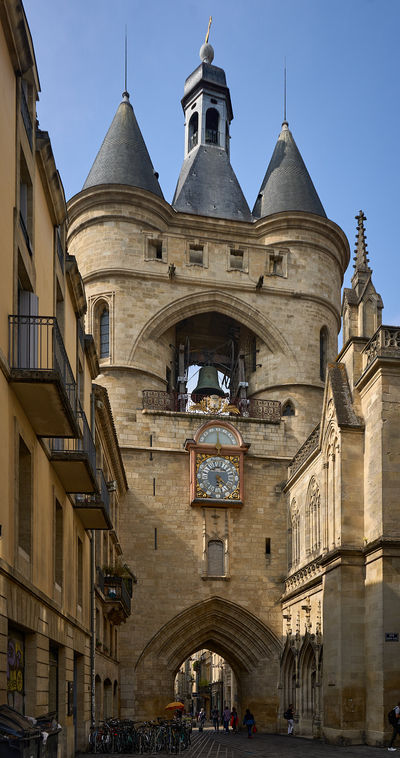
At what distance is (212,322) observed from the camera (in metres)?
38.0

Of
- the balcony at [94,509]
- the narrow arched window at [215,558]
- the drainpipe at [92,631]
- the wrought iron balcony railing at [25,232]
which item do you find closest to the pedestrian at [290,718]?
the narrow arched window at [215,558]

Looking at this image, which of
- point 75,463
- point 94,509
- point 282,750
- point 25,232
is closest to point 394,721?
point 282,750

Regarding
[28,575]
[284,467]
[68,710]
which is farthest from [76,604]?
[284,467]

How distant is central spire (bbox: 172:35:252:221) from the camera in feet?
128

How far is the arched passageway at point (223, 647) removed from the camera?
31438 mm

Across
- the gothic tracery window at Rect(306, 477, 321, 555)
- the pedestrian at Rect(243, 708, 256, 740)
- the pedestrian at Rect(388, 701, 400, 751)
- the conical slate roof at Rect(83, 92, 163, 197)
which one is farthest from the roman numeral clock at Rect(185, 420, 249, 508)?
the pedestrian at Rect(388, 701, 400, 751)

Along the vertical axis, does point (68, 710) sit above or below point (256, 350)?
below

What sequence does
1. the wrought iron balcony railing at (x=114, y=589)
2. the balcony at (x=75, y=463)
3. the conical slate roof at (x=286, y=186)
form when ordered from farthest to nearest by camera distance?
the conical slate roof at (x=286, y=186) < the wrought iron balcony railing at (x=114, y=589) < the balcony at (x=75, y=463)

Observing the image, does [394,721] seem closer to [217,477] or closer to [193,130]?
[217,477]

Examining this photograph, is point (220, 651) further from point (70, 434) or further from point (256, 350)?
point (70, 434)

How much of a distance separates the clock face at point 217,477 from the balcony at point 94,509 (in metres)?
13.4

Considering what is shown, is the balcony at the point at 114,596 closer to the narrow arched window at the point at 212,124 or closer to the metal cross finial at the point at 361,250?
the metal cross finial at the point at 361,250

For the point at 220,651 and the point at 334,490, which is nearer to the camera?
the point at 334,490

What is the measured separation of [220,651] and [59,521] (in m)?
20.3
